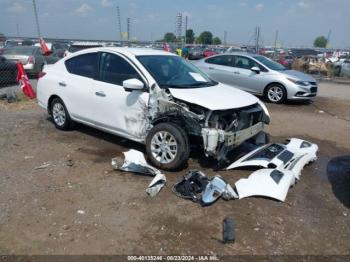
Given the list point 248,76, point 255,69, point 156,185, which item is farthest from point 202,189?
point 248,76

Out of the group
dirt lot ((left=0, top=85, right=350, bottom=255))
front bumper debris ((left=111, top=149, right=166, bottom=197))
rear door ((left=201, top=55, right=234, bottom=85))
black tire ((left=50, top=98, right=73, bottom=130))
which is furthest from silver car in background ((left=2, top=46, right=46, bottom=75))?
front bumper debris ((left=111, top=149, right=166, bottom=197))

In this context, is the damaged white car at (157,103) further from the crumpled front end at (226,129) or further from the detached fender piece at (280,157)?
the detached fender piece at (280,157)

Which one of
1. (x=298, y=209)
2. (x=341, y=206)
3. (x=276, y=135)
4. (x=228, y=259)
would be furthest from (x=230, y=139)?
(x=276, y=135)

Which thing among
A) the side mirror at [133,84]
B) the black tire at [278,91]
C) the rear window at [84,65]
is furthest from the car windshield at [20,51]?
the side mirror at [133,84]

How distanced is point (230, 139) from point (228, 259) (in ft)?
6.51

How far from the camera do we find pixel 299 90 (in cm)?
1132

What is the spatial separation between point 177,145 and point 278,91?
24.6ft

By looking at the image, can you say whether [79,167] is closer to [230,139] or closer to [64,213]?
[64,213]

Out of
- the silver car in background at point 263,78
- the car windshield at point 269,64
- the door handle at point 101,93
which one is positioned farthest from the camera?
the car windshield at point 269,64

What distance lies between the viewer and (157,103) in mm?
5371

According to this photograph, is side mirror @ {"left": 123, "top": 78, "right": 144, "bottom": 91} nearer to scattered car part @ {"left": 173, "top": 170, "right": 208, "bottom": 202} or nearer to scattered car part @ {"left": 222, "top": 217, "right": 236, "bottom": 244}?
scattered car part @ {"left": 173, "top": 170, "right": 208, "bottom": 202}

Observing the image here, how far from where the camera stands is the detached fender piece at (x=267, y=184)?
14.9 ft

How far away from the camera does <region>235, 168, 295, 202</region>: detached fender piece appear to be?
455 cm

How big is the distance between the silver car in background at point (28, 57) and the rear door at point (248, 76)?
9.09 meters
